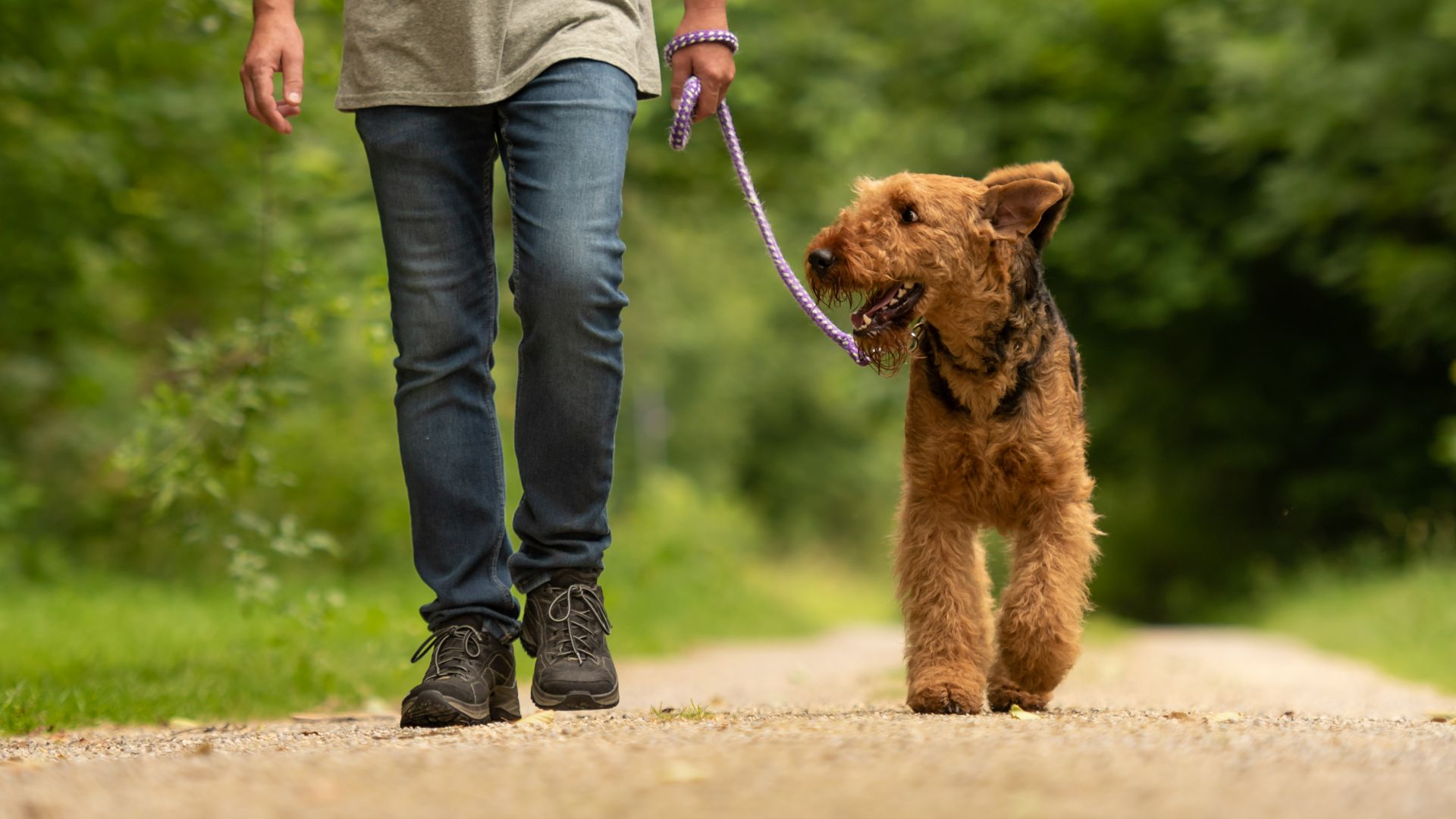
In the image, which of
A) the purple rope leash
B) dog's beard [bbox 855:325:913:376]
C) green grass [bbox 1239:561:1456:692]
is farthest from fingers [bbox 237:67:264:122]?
green grass [bbox 1239:561:1456:692]

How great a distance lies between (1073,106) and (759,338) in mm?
26663

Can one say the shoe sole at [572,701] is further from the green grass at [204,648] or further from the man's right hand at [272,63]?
the green grass at [204,648]

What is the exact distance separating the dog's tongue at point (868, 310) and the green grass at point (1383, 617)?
3463 millimetres

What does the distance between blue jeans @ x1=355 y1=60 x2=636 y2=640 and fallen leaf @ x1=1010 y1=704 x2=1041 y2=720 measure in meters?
1.08

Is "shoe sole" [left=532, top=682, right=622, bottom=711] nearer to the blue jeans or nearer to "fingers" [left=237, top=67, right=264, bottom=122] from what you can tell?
the blue jeans

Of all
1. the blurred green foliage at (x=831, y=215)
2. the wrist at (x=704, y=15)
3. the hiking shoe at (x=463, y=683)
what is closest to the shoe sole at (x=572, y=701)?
the hiking shoe at (x=463, y=683)

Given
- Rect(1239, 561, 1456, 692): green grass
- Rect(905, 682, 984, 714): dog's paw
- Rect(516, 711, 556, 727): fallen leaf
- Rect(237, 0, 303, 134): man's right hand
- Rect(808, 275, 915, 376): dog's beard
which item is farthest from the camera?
Rect(1239, 561, 1456, 692): green grass

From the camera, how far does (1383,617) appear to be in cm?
982

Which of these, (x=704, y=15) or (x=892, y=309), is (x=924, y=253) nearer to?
(x=892, y=309)

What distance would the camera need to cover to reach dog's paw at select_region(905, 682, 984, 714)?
367 centimetres

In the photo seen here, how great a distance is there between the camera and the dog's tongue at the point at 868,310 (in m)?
3.98

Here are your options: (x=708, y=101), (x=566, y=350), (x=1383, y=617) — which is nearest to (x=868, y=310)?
(x=708, y=101)

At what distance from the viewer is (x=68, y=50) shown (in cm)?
845

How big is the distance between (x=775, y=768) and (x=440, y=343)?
1528mm
